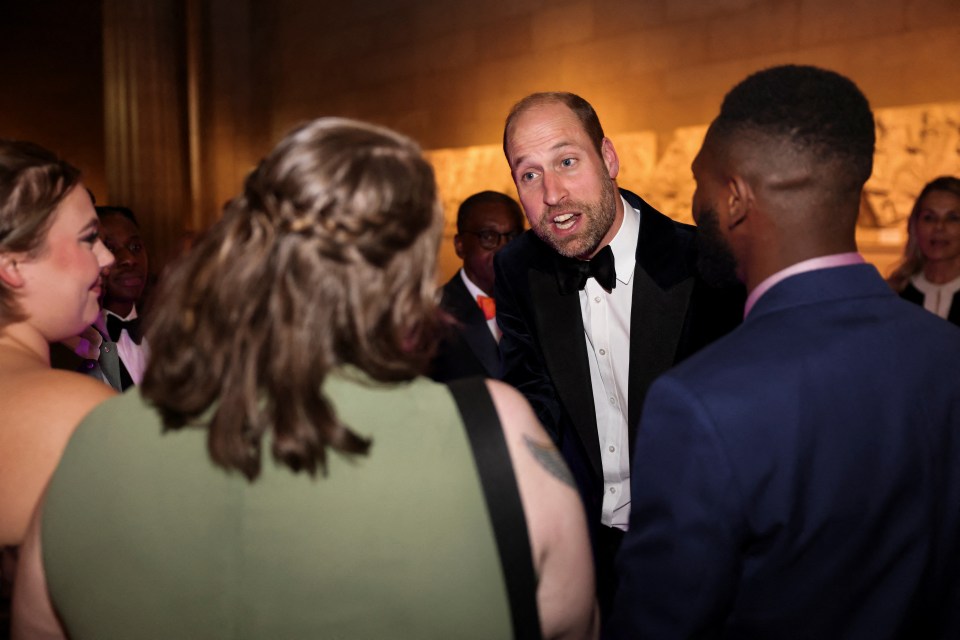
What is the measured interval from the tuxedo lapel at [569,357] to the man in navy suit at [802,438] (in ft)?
3.27

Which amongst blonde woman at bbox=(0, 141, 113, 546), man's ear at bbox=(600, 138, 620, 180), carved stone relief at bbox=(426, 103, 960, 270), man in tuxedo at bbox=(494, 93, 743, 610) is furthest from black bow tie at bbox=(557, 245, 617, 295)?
carved stone relief at bbox=(426, 103, 960, 270)

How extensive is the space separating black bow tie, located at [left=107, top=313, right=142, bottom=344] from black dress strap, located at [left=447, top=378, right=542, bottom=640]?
2.56 metres

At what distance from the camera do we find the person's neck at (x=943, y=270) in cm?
412

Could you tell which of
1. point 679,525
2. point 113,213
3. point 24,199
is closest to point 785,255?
point 679,525

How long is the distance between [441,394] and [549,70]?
6.33m

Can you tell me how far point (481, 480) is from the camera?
998mm

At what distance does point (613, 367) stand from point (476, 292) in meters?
1.71

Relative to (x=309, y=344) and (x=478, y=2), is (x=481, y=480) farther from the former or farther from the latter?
(x=478, y=2)

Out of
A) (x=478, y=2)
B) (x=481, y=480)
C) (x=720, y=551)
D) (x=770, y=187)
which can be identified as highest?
(x=478, y=2)

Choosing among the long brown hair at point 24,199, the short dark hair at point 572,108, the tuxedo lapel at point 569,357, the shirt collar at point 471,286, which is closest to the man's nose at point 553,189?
the short dark hair at point 572,108

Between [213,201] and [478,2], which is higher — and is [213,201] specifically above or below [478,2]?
below

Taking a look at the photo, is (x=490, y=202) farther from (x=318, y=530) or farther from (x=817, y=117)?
(x=318, y=530)

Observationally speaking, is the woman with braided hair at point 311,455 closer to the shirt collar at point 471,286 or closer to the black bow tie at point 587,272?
the black bow tie at point 587,272

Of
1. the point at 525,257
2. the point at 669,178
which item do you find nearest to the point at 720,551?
the point at 525,257
